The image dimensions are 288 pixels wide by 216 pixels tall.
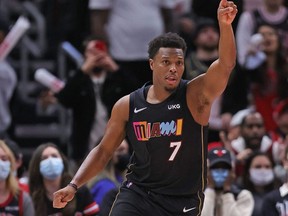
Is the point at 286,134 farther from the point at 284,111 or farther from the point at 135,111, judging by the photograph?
the point at 135,111

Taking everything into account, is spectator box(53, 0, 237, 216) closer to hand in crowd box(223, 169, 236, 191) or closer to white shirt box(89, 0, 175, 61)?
hand in crowd box(223, 169, 236, 191)

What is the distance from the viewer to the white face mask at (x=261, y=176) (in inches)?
392

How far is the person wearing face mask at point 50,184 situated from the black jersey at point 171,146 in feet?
6.12

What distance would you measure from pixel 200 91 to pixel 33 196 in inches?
108

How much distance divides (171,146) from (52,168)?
7.34ft

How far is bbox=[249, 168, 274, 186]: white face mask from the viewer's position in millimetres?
9945

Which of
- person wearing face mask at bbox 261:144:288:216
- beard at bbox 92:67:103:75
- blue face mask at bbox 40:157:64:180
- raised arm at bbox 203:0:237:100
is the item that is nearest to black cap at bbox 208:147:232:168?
person wearing face mask at bbox 261:144:288:216

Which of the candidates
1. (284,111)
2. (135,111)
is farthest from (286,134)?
(135,111)

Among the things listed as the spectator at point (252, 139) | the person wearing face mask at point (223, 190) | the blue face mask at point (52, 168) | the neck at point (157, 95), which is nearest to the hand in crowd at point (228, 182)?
the person wearing face mask at point (223, 190)

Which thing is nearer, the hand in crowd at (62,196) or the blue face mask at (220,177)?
the hand in crowd at (62,196)

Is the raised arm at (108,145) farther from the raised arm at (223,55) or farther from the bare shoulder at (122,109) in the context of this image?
the raised arm at (223,55)

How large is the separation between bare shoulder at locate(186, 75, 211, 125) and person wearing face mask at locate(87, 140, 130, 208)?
2669 mm

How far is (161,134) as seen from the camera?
687 cm

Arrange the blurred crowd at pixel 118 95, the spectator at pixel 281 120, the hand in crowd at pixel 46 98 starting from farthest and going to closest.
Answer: the hand in crowd at pixel 46 98, the spectator at pixel 281 120, the blurred crowd at pixel 118 95
